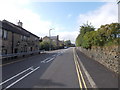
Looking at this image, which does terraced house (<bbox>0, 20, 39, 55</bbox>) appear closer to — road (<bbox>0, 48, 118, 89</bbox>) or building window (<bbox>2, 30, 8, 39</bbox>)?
building window (<bbox>2, 30, 8, 39</bbox>)

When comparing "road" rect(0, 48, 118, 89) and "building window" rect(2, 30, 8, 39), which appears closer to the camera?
"road" rect(0, 48, 118, 89)

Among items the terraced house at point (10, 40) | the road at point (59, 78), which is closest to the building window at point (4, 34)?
the terraced house at point (10, 40)

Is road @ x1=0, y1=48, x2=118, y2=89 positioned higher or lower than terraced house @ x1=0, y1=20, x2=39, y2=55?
lower

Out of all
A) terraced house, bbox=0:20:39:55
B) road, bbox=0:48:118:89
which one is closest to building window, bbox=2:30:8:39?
terraced house, bbox=0:20:39:55

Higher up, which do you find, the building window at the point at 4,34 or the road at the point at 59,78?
the building window at the point at 4,34

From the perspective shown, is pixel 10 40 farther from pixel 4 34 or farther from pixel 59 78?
pixel 59 78

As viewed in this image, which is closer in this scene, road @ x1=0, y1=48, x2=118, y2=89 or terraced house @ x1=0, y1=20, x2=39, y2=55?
road @ x1=0, y1=48, x2=118, y2=89

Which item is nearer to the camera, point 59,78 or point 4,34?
point 59,78

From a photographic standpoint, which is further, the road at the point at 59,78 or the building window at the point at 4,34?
the building window at the point at 4,34

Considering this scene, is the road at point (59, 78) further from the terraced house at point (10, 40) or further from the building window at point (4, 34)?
the building window at point (4, 34)

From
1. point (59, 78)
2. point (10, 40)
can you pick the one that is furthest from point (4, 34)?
point (59, 78)

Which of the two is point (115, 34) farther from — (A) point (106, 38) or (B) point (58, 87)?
(B) point (58, 87)

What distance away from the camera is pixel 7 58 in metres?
20.3

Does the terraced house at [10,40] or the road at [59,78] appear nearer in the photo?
the road at [59,78]
